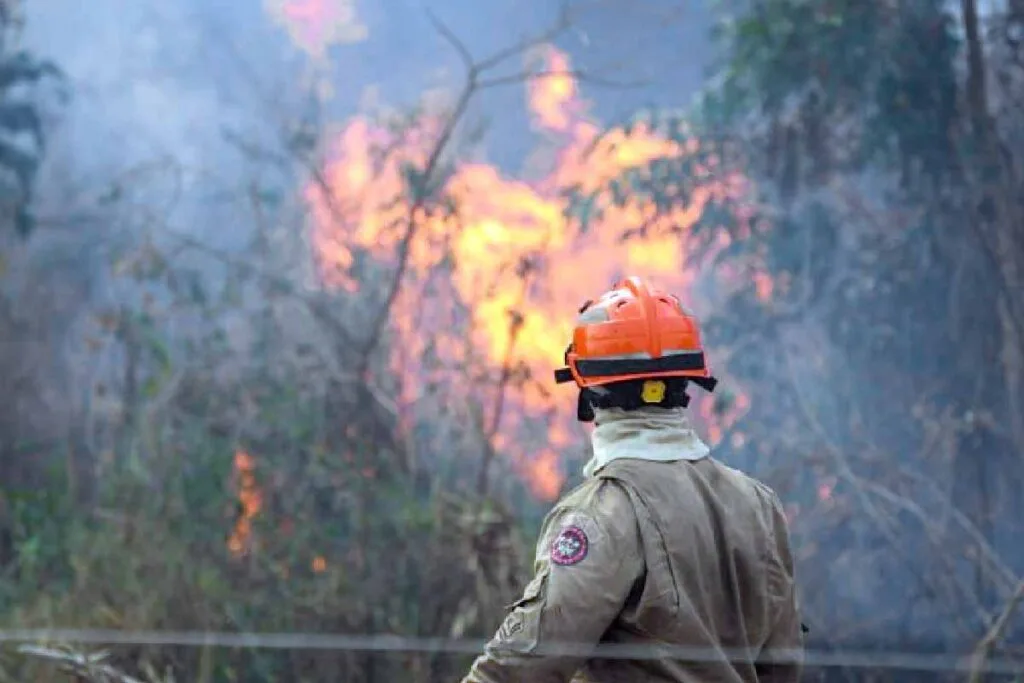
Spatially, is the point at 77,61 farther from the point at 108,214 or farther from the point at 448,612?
the point at 448,612

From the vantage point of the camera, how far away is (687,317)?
2.32 meters

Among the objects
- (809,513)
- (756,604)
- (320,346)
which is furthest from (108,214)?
(756,604)

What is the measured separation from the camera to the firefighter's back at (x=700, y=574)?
2.13 meters

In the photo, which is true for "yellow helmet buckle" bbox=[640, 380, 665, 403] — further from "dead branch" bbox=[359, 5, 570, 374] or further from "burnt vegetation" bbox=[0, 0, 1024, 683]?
"dead branch" bbox=[359, 5, 570, 374]

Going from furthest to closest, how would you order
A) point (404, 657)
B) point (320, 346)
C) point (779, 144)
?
point (320, 346), point (779, 144), point (404, 657)

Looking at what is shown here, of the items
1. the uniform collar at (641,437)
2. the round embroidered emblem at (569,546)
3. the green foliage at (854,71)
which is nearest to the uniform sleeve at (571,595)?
the round embroidered emblem at (569,546)

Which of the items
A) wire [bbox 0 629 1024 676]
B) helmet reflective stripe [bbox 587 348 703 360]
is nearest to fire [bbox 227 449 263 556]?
wire [bbox 0 629 1024 676]

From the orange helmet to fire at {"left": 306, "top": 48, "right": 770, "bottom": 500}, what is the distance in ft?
8.97

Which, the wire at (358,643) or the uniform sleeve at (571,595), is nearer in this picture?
the uniform sleeve at (571,595)

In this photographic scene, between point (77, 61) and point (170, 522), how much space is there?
7.23ft

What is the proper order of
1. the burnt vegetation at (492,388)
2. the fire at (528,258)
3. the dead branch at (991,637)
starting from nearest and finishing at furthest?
the dead branch at (991,637) < the burnt vegetation at (492,388) < the fire at (528,258)

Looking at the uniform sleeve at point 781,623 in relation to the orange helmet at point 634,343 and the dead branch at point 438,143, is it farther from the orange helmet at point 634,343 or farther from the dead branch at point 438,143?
the dead branch at point 438,143

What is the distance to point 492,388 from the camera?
5.17m

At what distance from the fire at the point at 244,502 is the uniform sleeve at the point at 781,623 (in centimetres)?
319
